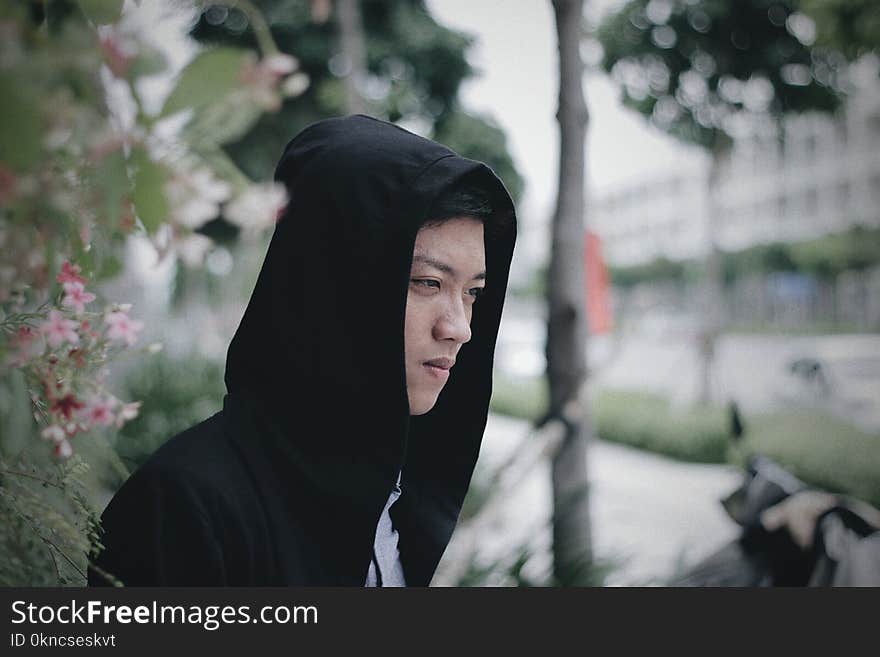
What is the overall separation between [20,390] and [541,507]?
14.5 ft

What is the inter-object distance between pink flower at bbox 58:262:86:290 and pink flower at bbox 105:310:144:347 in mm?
50

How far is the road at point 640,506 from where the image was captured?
3627 mm

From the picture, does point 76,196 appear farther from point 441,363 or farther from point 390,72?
point 390,72

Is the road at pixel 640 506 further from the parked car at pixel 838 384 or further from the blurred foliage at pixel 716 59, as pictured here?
the blurred foliage at pixel 716 59

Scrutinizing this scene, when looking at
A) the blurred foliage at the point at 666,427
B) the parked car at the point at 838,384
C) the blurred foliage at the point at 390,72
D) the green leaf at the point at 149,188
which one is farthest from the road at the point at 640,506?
the green leaf at the point at 149,188

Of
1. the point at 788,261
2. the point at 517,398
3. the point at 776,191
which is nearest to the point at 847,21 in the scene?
the point at 517,398

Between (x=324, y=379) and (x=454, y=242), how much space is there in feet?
0.77

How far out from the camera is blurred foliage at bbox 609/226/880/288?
21.0 feet

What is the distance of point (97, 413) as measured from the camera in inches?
29.1

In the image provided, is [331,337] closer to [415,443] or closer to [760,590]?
[415,443]

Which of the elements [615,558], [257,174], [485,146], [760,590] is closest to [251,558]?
[760,590]

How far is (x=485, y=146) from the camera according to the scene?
4.15m

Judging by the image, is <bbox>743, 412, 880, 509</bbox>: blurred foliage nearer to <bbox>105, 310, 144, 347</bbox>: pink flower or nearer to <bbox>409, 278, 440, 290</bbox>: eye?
<bbox>409, 278, 440, 290</bbox>: eye

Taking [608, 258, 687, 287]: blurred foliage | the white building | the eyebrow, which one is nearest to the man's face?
the eyebrow
